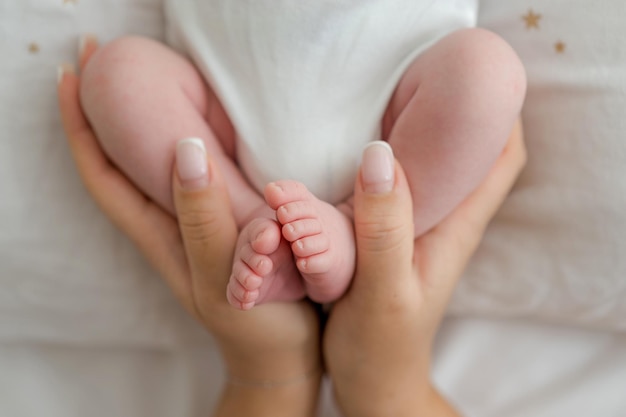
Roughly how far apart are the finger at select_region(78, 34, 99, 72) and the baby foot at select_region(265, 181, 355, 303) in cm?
39

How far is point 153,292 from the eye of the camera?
0.86 metres

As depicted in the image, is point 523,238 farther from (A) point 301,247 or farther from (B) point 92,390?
(B) point 92,390

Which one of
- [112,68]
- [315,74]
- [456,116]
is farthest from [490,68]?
[112,68]

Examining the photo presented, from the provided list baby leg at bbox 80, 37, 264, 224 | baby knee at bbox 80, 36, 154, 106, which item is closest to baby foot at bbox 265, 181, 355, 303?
baby leg at bbox 80, 37, 264, 224

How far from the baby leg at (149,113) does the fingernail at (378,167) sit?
0.16m

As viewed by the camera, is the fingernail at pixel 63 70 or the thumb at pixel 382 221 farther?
the fingernail at pixel 63 70

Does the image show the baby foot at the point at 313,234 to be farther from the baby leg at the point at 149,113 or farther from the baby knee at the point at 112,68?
the baby knee at the point at 112,68

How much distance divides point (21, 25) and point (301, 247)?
1.80 ft

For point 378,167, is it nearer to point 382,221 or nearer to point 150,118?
point 382,221

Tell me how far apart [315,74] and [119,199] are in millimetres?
282

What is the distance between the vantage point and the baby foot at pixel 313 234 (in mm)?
567

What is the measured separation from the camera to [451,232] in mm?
750

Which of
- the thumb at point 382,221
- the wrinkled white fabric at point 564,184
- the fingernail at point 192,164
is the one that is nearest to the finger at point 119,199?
the fingernail at point 192,164

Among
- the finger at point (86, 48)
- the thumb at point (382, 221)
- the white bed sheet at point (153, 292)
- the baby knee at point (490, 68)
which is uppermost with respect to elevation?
the baby knee at point (490, 68)
